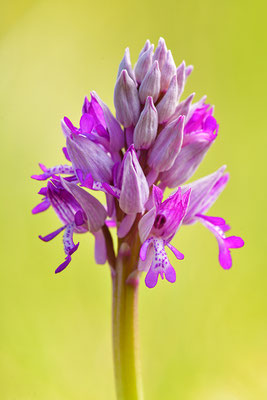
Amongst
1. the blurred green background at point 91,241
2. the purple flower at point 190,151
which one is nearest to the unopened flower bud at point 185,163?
the purple flower at point 190,151

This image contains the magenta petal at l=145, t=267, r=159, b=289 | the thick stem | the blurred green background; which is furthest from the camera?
the blurred green background

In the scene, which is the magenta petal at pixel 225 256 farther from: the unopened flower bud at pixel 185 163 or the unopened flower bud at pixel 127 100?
the unopened flower bud at pixel 127 100

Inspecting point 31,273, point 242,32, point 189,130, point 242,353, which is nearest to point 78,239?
point 31,273

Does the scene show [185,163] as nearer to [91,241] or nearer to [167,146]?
[167,146]

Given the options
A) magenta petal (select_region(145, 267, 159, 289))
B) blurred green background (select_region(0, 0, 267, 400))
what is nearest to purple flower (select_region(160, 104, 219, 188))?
magenta petal (select_region(145, 267, 159, 289))

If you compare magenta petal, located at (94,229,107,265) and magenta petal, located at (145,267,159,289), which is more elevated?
magenta petal, located at (94,229,107,265)

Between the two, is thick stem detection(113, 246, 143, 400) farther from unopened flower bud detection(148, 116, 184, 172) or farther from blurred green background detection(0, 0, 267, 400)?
blurred green background detection(0, 0, 267, 400)
